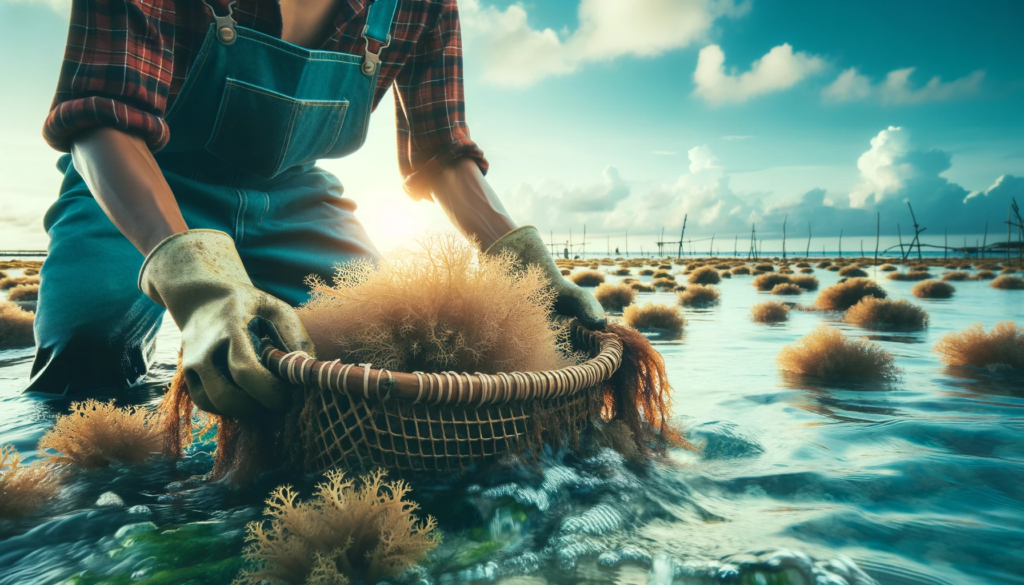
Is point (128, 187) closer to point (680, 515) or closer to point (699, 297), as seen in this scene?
point (680, 515)

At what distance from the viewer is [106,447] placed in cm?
179

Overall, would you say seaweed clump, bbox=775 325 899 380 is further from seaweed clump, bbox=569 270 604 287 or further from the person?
seaweed clump, bbox=569 270 604 287

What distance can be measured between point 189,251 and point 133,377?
7.01ft

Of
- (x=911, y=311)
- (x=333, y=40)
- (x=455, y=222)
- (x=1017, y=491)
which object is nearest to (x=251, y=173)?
(x=333, y=40)

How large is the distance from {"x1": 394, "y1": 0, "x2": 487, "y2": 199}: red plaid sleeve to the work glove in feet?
2.17

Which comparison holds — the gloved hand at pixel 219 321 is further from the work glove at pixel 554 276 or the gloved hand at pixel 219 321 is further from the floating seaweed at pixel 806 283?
the floating seaweed at pixel 806 283

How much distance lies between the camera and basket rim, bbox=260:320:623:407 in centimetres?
132

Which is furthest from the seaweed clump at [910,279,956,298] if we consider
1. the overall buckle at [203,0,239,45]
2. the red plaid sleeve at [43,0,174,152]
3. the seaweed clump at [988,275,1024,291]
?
the red plaid sleeve at [43,0,174,152]

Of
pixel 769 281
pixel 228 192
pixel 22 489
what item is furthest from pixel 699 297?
pixel 22 489

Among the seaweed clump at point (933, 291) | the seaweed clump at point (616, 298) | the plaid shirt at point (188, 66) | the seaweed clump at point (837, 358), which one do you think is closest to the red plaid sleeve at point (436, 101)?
the plaid shirt at point (188, 66)

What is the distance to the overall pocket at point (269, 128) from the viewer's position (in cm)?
236

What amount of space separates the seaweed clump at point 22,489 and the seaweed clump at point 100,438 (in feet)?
0.54

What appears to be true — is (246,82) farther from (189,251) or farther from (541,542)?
(541,542)

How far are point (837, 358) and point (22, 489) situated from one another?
4108mm
